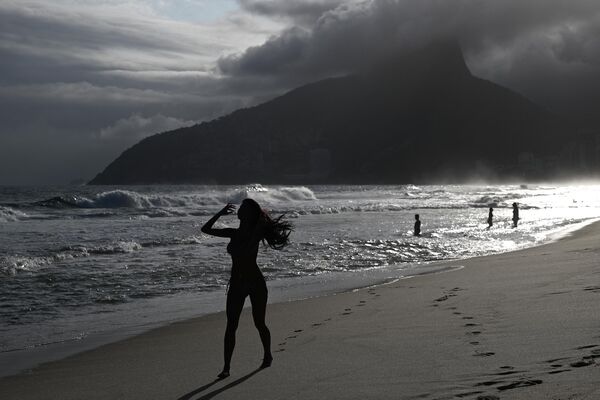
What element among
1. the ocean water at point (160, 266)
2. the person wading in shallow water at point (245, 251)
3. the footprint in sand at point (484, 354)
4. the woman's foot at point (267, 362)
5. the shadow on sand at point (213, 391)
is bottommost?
the ocean water at point (160, 266)

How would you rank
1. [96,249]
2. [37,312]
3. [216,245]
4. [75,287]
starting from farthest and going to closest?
[216,245]
[96,249]
[75,287]
[37,312]

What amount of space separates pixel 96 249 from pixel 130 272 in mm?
5585

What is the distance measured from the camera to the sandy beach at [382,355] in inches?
222

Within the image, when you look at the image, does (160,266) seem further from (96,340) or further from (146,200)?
(146,200)

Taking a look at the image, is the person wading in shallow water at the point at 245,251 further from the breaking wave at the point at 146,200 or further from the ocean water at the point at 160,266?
the breaking wave at the point at 146,200

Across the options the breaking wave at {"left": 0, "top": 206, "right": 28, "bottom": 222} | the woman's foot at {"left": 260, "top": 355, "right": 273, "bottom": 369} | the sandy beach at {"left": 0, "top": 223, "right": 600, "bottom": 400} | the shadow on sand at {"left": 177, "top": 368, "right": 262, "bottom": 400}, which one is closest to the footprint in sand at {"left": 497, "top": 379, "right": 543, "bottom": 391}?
the sandy beach at {"left": 0, "top": 223, "right": 600, "bottom": 400}

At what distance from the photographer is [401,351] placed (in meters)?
7.07

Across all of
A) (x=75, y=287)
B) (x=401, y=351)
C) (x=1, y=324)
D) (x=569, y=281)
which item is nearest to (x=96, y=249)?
(x=75, y=287)

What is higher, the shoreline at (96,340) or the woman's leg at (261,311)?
the woman's leg at (261,311)

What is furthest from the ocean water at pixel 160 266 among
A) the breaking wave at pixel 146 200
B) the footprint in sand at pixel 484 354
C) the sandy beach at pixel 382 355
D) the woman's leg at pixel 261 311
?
the breaking wave at pixel 146 200

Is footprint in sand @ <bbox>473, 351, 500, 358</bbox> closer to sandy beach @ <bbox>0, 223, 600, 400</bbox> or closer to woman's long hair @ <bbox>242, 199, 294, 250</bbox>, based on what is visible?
sandy beach @ <bbox>0, 223, 600, 400</bbox>

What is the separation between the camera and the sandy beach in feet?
18.5

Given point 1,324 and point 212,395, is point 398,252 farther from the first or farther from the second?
point 212,395

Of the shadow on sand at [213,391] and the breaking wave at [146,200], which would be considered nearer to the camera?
the shadow on sand at [213,391]
